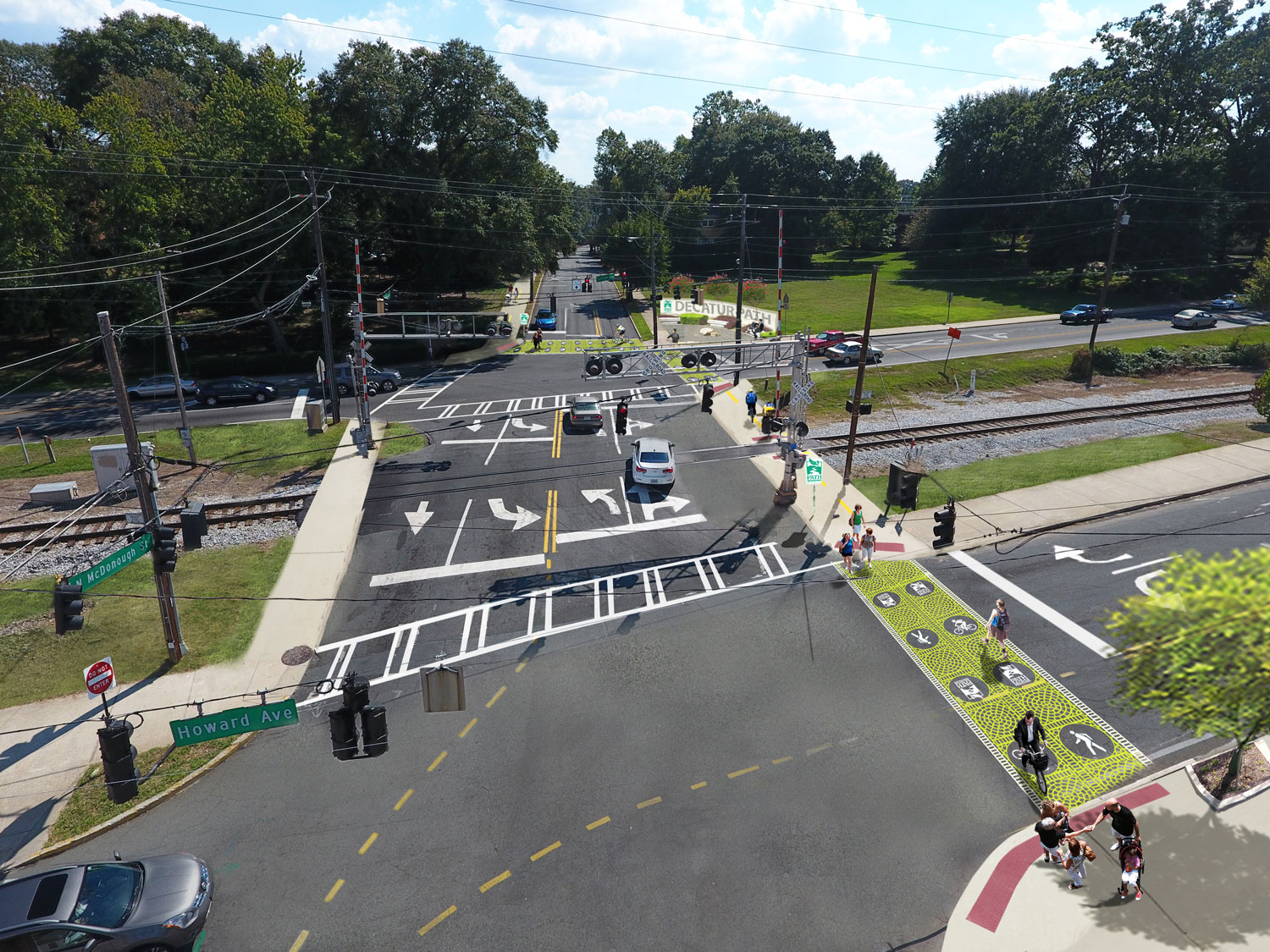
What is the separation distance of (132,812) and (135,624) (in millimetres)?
7916

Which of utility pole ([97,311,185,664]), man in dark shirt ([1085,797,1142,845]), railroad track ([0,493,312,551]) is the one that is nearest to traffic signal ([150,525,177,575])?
utility pole ([97,311,185,664])

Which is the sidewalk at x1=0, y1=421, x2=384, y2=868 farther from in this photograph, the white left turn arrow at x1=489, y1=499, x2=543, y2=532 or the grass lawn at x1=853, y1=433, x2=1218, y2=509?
the grass lawn at x1=853, y1=433, x2=1218, y2=509

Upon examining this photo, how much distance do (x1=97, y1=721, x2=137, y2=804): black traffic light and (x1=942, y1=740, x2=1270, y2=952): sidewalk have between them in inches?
609

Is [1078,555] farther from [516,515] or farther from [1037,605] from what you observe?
[516,515]

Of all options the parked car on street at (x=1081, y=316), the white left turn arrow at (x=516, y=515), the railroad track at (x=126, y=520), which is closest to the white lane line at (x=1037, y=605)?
the white left turn arrow at (x=516, y=515)

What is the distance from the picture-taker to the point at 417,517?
1064 inches

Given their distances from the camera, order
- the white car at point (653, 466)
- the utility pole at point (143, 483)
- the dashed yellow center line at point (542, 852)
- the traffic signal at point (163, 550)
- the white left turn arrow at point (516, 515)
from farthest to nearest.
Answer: the white car at point (653, 466) < the white left turn arrow at point (516, 515) < the traffic signal at point (163, 550) < the utility pole at point (143, 483) < the dashed yellow center line at point (542, 852)

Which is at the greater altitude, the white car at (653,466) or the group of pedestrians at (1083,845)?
the white car at (653,466)

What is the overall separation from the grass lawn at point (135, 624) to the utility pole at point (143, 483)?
2.81 feet

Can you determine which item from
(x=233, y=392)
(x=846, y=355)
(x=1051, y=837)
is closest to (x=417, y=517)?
(x=1051, y=837)

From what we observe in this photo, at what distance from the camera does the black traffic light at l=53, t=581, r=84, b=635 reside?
13711 mm

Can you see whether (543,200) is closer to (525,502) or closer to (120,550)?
(525,502)

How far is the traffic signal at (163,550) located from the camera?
686 inches

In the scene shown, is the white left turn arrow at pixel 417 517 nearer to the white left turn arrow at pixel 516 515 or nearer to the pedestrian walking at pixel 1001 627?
the white left turn arrow at pixel 516 515
